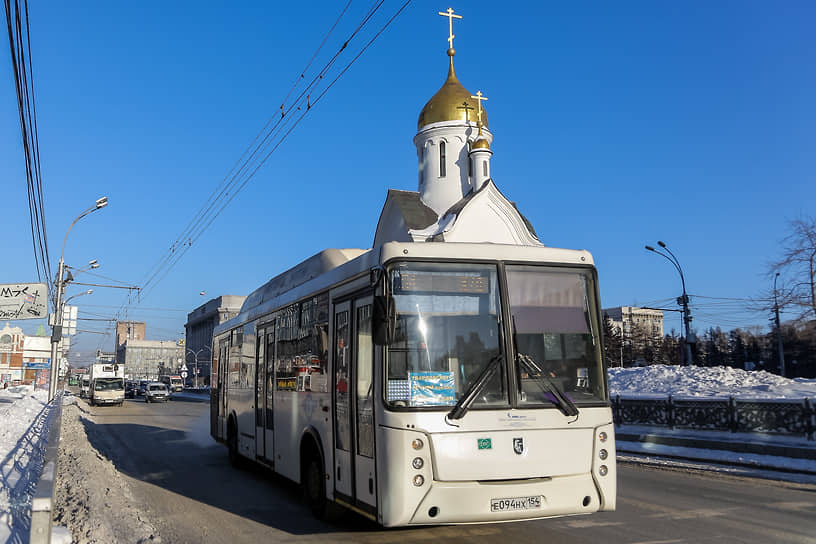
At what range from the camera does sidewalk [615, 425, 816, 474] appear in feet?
44.6

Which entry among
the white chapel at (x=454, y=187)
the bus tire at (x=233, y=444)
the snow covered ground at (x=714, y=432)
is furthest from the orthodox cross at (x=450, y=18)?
the bus tire at (x=233, y=444)

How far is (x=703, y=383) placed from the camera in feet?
86.2

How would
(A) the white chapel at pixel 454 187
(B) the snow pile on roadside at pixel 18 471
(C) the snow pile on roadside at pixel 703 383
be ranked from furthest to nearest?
(A) the white chapel at pixel 454 187 → (C) the snow pile on roadside at pixel 703 383 → (B) the snow pile on roadside at pixel 18 471

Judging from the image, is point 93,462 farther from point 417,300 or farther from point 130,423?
point 130,423

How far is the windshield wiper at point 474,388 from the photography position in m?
6.26

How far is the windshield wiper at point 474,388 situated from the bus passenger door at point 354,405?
869 millimetres

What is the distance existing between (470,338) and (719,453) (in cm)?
1122

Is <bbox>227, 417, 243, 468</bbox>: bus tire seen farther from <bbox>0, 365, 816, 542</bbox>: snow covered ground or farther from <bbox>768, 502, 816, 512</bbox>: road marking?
<bbox>768, 502, 816, 512</bbox>: road marking

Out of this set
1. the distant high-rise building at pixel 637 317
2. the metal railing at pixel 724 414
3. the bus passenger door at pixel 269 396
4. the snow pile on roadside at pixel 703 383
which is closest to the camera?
the bus passenger door at pixel 269 396

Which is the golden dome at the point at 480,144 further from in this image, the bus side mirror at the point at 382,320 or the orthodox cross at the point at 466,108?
the bus side mirror at the point at 382,320

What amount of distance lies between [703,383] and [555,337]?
22.1m

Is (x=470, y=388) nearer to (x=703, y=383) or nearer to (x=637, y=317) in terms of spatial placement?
(x=703, y=383)

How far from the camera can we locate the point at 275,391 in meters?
10.2

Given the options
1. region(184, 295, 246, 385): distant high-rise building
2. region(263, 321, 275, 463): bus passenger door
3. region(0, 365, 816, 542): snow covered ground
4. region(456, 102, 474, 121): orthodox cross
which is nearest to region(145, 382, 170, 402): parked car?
region(0, 365, 816, 542): snow covered ground
